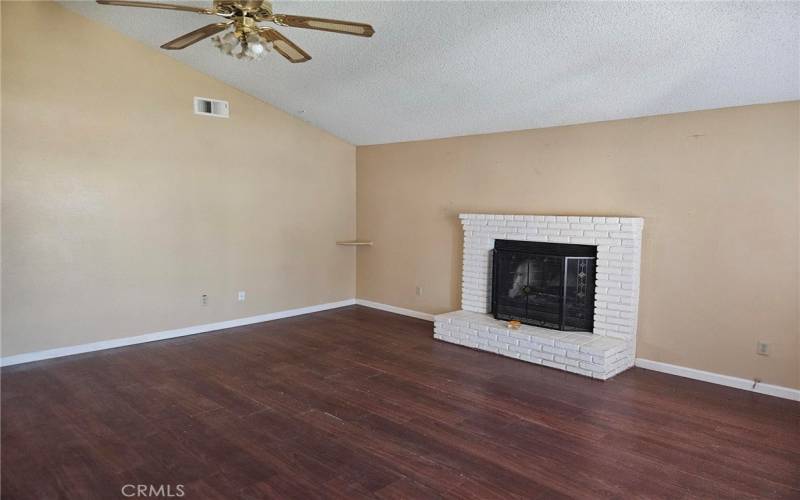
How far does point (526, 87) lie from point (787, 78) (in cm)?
178

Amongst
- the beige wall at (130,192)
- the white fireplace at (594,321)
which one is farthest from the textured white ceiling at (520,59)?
the white fireplace at (594,321)

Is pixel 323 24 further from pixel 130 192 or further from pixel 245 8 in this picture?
pixel 130 192

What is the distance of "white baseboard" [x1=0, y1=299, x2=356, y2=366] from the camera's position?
4.27 m

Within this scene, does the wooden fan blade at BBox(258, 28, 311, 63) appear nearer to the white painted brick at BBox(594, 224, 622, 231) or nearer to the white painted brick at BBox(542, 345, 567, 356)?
the white painted brick at BBox(594, 224, 622, 231)

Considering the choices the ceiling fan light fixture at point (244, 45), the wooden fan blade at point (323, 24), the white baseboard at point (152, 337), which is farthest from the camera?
the white baseboard at point (152, 337)

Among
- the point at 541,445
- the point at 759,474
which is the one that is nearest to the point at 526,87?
the point at 541,445

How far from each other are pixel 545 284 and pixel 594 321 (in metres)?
0.56

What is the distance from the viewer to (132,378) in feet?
12.8

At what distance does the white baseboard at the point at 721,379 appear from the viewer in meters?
3.64

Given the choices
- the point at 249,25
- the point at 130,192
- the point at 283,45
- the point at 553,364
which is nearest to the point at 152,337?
the point at 130,192

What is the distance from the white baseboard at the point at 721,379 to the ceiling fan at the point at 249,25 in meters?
3.61

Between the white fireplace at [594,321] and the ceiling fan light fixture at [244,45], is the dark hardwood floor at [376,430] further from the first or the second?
the ceiling fan light fixture at [244,45]

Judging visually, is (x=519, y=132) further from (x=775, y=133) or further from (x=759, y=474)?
(x=759, y=474)

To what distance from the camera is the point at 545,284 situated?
4.76 metres
